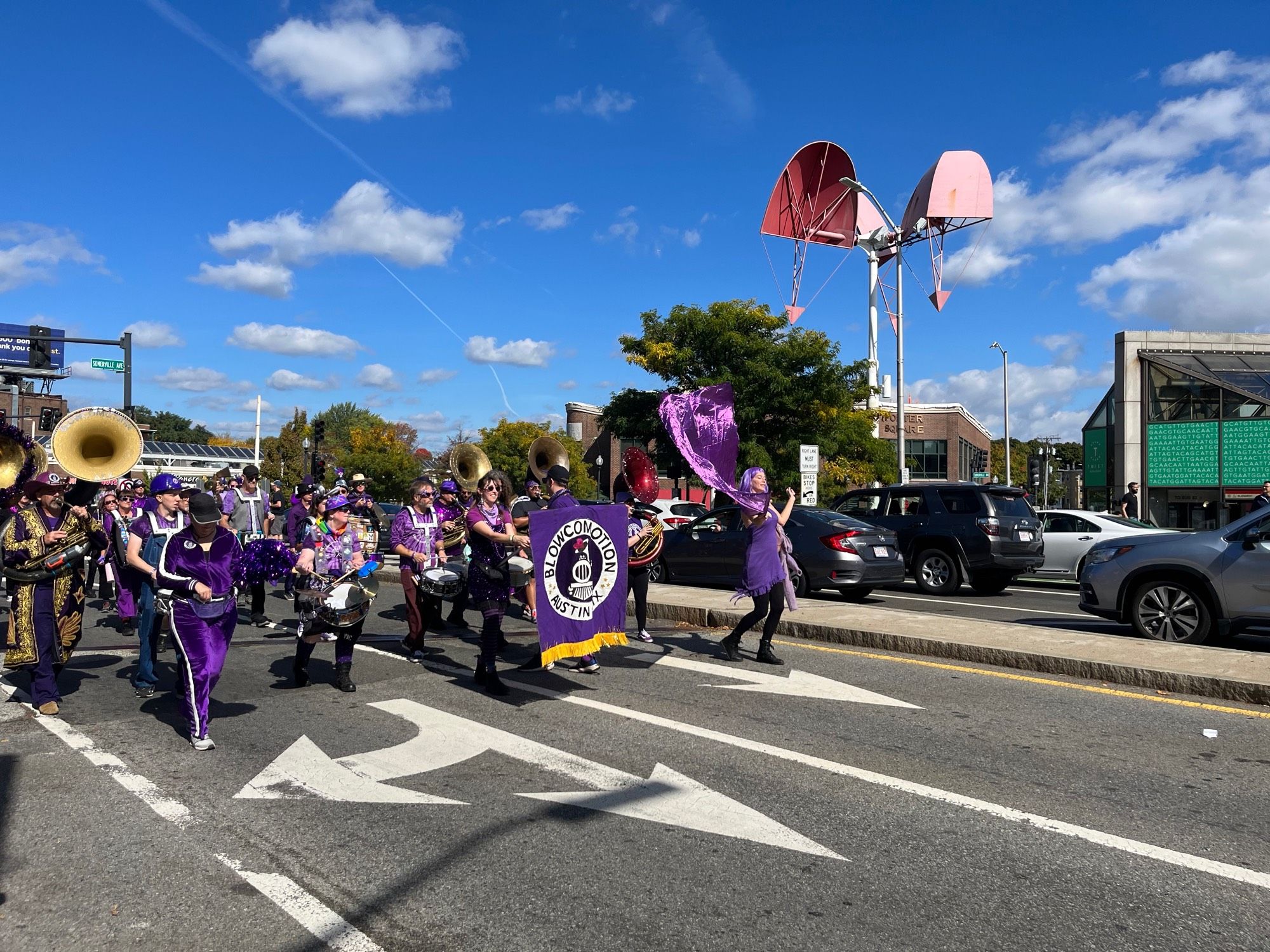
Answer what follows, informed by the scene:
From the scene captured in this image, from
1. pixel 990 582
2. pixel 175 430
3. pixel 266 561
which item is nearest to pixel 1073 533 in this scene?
pixel 990 582

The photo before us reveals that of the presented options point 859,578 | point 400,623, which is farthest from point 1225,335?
point 400,623

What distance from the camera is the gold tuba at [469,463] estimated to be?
15859 mm

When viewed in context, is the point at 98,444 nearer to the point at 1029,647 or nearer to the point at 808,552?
the point at 808,552

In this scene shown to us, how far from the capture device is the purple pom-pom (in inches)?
300

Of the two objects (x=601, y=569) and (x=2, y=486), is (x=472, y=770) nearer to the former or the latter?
(x=601, y=569)

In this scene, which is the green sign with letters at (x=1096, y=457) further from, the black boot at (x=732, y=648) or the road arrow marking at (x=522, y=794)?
the road arrow marking at (x=522, y=794)

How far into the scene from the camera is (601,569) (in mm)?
7805

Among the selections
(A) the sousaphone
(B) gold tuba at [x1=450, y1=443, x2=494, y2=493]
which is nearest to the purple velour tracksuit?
(A) the sousaphone

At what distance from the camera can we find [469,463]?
16531mm

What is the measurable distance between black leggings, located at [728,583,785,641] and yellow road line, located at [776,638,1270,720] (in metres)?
1.10

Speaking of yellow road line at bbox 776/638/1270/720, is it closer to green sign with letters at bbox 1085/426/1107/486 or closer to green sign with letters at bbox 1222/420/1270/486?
green sign with letters at bbox 1222/420/1270/486

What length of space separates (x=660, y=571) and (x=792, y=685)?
26.8ft

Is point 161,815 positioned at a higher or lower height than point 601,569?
lower

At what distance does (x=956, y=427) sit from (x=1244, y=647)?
60.0m
